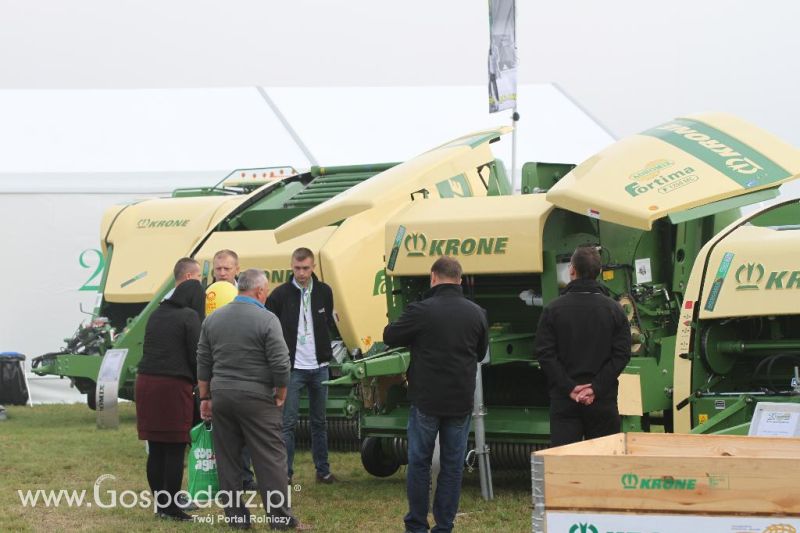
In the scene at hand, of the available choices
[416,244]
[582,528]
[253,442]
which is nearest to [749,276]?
[416,244]

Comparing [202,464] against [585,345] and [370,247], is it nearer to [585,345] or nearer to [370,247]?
[585,345]

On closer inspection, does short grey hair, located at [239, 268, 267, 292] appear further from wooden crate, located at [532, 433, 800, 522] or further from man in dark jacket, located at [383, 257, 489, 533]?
wooden crate, located at [532, 433, 800, 522]

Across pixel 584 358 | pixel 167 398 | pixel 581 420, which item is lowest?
pixel 581 420

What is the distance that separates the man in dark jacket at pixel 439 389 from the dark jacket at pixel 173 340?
141 cm

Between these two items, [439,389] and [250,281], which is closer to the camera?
[439,389]

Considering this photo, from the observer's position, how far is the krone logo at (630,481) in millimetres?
4176

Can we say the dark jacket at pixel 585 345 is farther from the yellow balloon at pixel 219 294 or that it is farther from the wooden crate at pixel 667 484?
the yellow balloon at pixel 219 294

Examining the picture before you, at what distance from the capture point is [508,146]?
17109 millimetres

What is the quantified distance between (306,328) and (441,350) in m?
2.23

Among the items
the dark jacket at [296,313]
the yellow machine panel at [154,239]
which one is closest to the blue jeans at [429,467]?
the dark jacket at [296,313]

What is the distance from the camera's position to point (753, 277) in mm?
6695

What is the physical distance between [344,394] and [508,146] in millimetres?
7997

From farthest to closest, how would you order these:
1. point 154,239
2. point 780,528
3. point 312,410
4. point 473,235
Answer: point 154,239 < point 312,410 < point 473,235 < point 780,528

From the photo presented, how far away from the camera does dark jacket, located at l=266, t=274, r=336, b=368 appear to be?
852 cm
